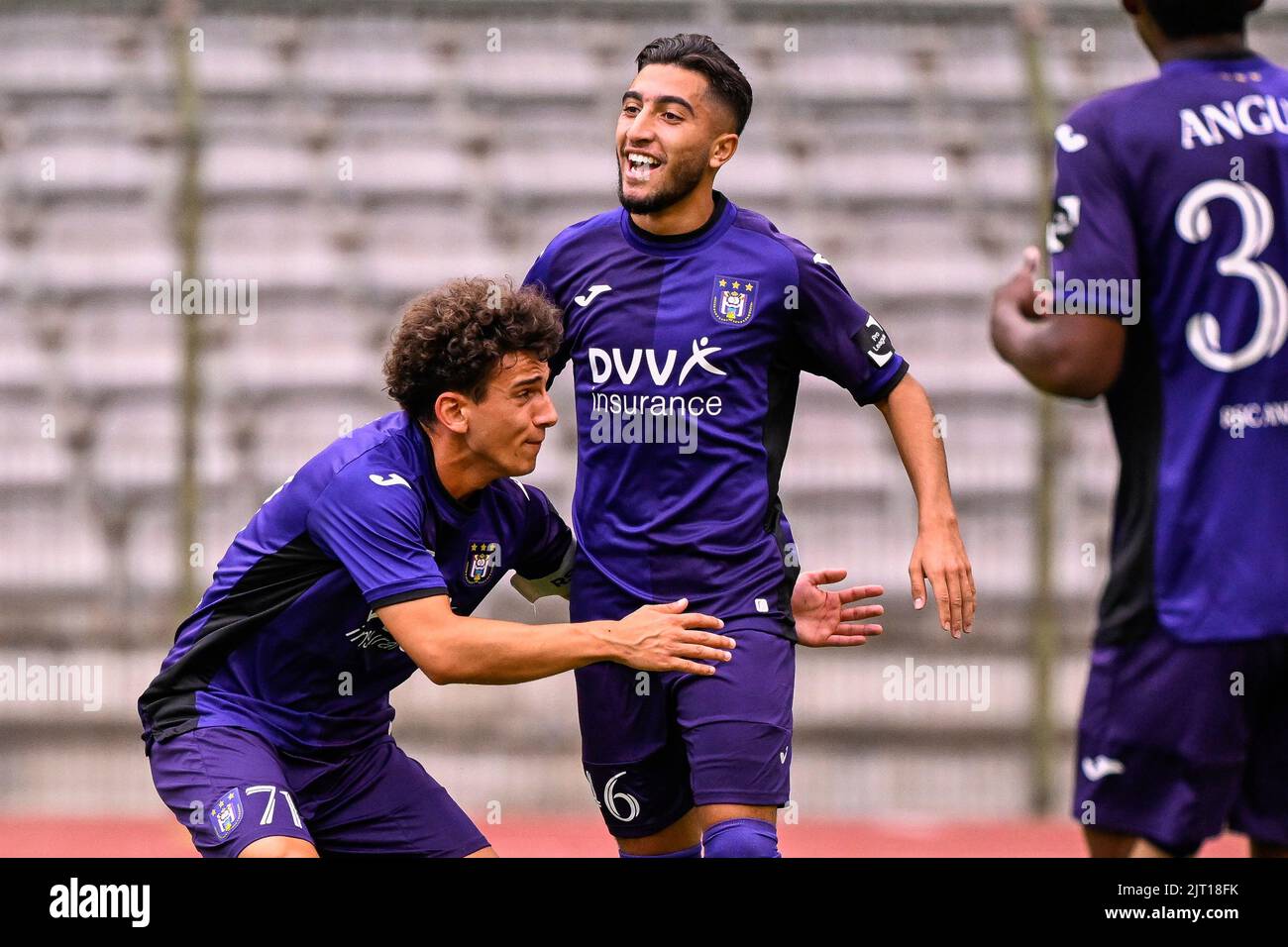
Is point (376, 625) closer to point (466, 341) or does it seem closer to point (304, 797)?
point (304, 797)

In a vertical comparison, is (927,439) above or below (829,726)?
above

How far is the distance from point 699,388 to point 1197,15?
1409mm

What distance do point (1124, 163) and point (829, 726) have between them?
463 cm

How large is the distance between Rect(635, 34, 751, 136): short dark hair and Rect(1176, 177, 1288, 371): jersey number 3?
4.68 feet

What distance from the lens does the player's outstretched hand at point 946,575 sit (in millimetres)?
3656

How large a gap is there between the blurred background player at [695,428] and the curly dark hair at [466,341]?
0.62 ft

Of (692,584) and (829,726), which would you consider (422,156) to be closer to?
(829,726)

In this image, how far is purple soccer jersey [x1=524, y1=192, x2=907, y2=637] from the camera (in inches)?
150

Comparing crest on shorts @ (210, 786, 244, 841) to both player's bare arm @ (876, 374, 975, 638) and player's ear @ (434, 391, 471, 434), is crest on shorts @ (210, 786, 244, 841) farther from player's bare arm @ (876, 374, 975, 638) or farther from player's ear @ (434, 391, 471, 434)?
player's bare arm @ (876, 374, 975, 638)

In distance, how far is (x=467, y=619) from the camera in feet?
11.8

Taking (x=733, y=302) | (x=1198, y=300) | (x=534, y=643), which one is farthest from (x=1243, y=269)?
(x=534, y=643)

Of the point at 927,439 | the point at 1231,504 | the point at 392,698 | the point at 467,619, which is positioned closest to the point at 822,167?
the point at 392,698

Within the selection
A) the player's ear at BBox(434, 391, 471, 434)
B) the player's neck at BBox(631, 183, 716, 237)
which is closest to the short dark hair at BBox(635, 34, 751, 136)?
the player's neck at BBox(631, 183, 716, 237)

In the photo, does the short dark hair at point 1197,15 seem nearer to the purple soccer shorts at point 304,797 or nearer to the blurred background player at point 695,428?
the blurred background player at point 695,428
